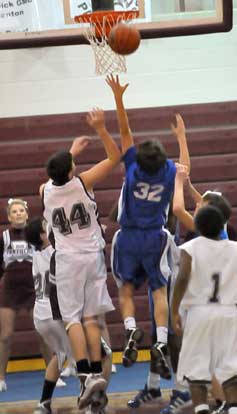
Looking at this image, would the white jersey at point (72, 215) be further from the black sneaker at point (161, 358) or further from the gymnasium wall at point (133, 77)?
the gymnasium wall at point (133, 77)

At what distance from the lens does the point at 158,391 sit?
289 inches

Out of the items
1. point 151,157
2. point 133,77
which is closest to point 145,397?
point 151,157

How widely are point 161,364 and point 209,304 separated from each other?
55cm

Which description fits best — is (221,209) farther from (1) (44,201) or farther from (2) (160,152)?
(1) (44,201)

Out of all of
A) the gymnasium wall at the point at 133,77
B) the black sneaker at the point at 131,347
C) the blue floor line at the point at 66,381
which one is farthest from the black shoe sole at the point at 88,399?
the gymnasium wall at the point at 133,77

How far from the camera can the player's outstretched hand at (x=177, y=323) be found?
21.8 feet

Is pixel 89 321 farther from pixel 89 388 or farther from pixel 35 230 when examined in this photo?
pixel 35 230

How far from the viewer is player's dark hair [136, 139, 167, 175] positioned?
22.6 ft

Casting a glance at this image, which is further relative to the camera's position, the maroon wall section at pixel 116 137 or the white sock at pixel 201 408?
the maroon wall section at pixel 116 137

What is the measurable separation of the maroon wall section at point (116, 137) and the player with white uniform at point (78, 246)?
3546mm

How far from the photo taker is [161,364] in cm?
667

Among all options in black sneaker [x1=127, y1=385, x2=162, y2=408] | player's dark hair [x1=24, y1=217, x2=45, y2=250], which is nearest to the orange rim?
player's dark hair [x1=24, y1=217, x2=45, y2=250]

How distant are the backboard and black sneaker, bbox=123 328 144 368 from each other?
3216 mm

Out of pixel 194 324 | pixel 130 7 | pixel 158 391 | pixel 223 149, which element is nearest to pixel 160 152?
pixel 194 324
